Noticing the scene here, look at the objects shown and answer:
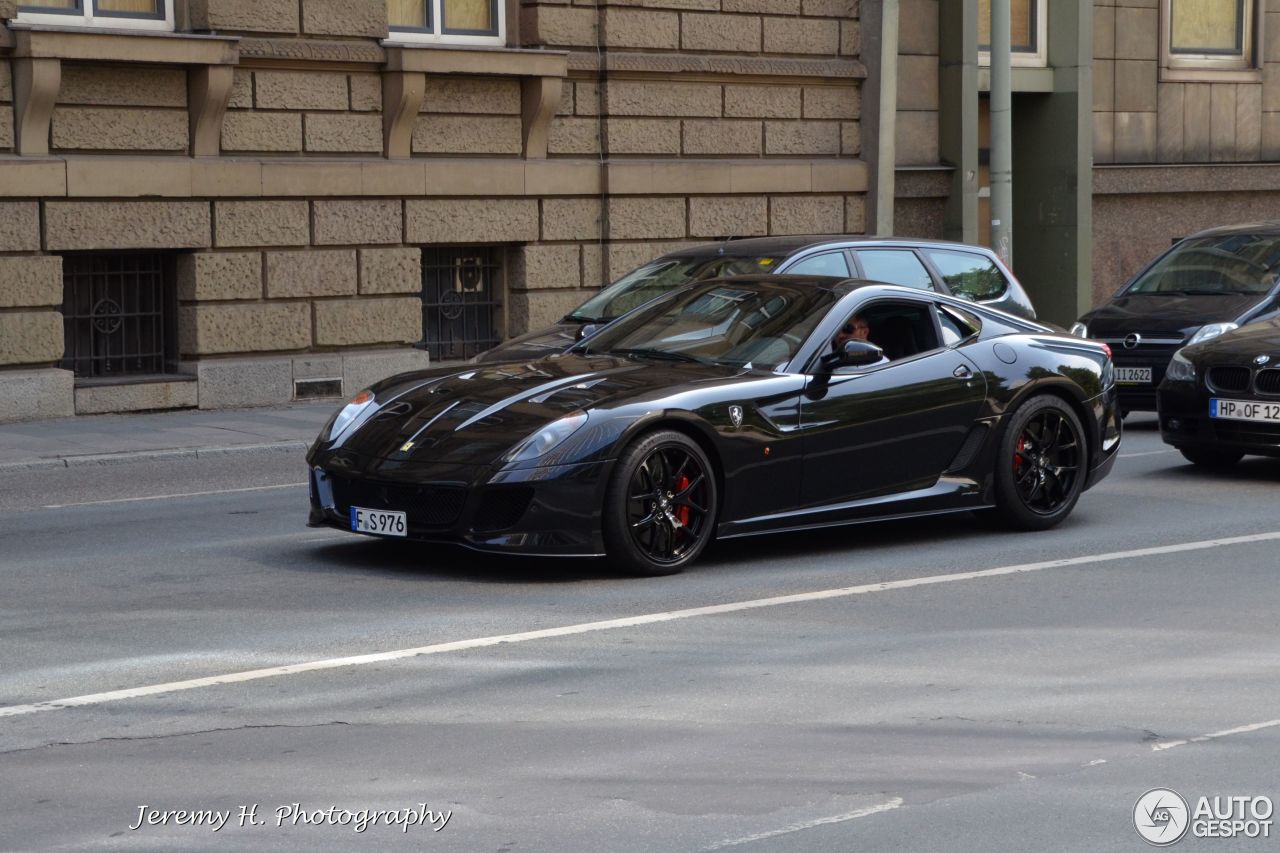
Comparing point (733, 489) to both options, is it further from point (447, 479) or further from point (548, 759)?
point (548, 759)

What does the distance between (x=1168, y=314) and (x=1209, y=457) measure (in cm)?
308

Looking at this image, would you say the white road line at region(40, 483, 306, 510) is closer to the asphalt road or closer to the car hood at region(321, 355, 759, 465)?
the asphalt road

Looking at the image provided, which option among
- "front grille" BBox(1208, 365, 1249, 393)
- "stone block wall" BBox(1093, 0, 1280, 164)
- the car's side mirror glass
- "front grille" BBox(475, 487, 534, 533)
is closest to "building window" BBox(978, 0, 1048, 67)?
"stone block wall" BBox(1093, 0, 1280, 164)

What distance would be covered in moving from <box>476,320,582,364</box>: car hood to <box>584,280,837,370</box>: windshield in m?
3.50

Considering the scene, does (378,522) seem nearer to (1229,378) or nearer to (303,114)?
(1229,378)

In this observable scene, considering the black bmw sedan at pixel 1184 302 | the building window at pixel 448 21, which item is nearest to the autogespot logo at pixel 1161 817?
the black bmw sedan at pixel 1184 302

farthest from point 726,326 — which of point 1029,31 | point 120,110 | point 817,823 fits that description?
point 1029,31

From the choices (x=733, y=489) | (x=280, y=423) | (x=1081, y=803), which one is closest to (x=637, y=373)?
(x=733, y=489)

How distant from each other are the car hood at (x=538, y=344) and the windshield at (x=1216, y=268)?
5594 mm

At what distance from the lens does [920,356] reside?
9.98 meters

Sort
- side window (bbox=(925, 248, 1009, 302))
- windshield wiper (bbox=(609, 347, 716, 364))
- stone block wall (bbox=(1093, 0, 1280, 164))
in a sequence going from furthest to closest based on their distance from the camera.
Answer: stone block wall (bbox=(1093, 0, 1280, 164))
side window (bbox=(925, 248, 1009, 302))
windshield wiper (bbox=(609, 347, 716, 364))

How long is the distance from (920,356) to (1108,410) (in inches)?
53.6

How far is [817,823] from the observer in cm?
521

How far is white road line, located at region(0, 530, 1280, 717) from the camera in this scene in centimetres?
659
